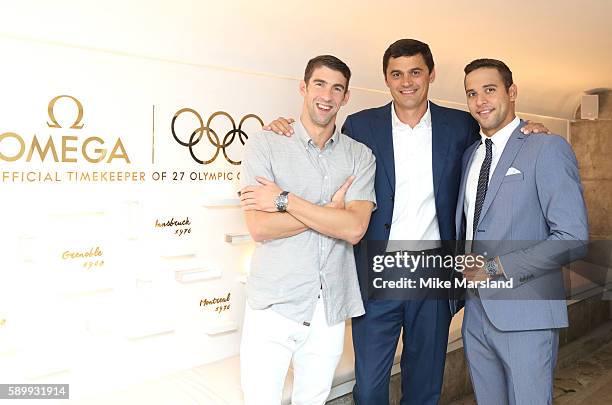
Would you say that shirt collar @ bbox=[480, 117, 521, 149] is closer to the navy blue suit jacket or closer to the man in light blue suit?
the man in light blue suit

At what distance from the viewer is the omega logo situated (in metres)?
2.54

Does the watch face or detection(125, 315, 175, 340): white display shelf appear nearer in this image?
the watch face

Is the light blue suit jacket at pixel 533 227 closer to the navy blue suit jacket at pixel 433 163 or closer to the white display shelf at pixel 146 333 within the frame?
the navy blue suit jacket at pixel 433 163

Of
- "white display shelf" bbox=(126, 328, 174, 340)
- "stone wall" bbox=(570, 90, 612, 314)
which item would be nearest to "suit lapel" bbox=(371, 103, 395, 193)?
"white display shelf" bbox=(126, 328, 174, 340)

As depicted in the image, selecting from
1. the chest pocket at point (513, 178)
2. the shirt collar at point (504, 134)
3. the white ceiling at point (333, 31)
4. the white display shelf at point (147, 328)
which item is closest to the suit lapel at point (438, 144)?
the shirt collar at point (504, 134)

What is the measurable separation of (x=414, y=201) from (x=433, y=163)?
0.22 metres

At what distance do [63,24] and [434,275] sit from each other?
2.26 m

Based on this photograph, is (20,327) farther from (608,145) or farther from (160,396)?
(608,145)

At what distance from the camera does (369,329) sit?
2.81 meters

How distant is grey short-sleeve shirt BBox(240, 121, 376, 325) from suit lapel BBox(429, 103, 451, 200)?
1.53ft

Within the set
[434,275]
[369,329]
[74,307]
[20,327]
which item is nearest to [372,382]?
[369,329]

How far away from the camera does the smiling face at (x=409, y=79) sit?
8.99 feet

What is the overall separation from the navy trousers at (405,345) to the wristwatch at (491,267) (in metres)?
0.50

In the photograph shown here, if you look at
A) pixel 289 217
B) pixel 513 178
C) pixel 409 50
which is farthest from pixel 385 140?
pixel 289 217
